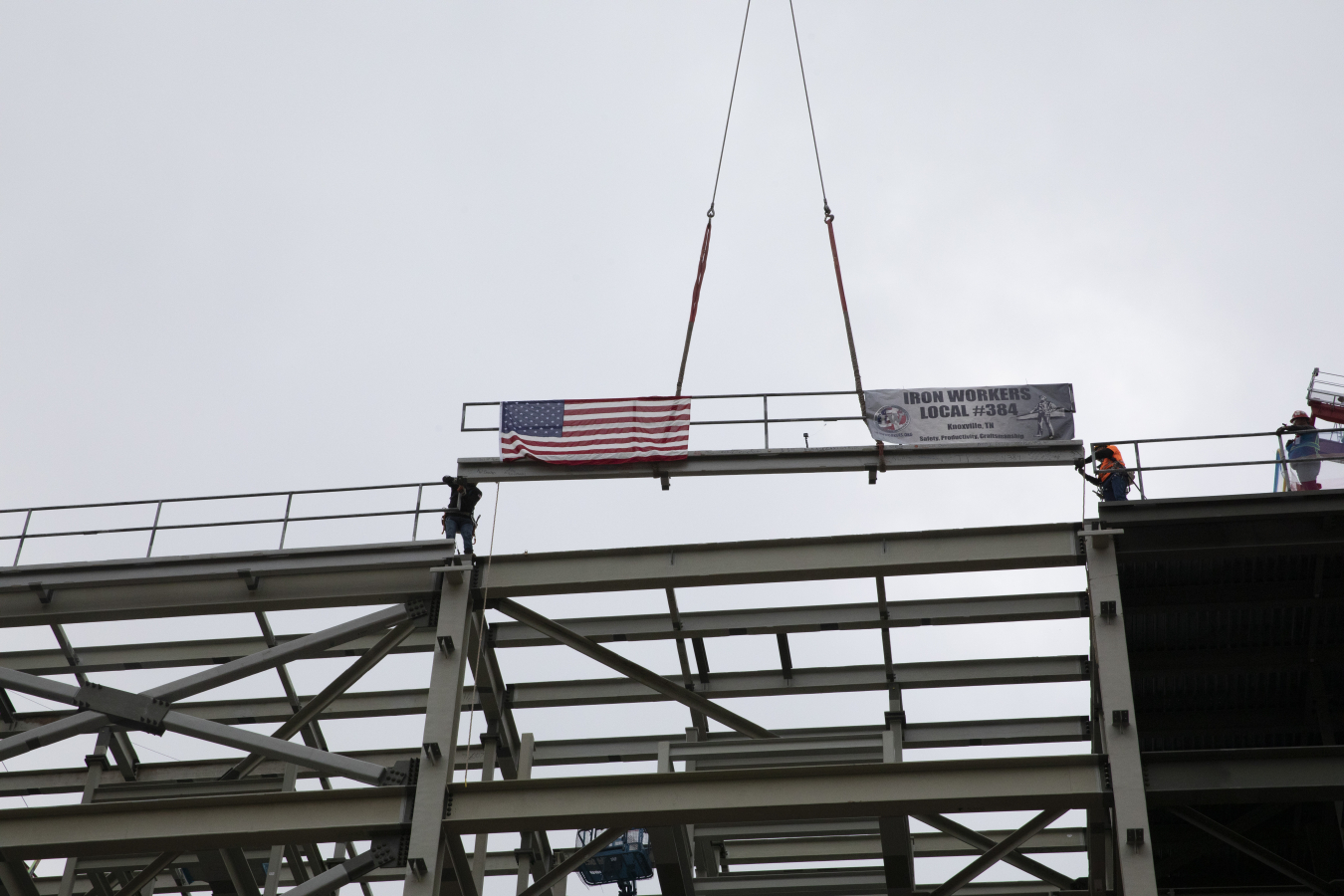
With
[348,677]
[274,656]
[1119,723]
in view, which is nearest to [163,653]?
[274,656]

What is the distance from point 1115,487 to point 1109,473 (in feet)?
0.75

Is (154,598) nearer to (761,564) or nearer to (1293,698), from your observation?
(761,564)

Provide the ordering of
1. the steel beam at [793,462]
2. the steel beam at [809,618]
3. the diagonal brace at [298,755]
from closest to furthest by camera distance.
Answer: the diagonal brace at [298,755]
the steel beam at [793,462]
the steel beam at [809,618]

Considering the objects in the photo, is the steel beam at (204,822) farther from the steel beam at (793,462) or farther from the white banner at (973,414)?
the white banner at (973,414)

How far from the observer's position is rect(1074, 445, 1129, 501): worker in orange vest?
20.5m

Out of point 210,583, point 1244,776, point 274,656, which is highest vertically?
point 210,583

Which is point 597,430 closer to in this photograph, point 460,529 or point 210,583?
point 460,529

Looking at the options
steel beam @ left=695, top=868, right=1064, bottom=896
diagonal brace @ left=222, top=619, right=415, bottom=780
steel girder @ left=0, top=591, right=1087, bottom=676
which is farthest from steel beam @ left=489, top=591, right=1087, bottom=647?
steel beam @ left=695, top=868, right=1064, bottom=896

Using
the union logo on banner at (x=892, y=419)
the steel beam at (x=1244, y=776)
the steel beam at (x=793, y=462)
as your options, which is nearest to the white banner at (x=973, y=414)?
the union logo on banner at (x=892, y=419)

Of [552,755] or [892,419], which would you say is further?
[552,755]

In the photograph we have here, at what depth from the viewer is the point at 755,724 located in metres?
21.5

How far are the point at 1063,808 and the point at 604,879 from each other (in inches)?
411

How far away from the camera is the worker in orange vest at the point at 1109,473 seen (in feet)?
67.3

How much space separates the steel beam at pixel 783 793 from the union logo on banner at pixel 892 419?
19.5 feet
